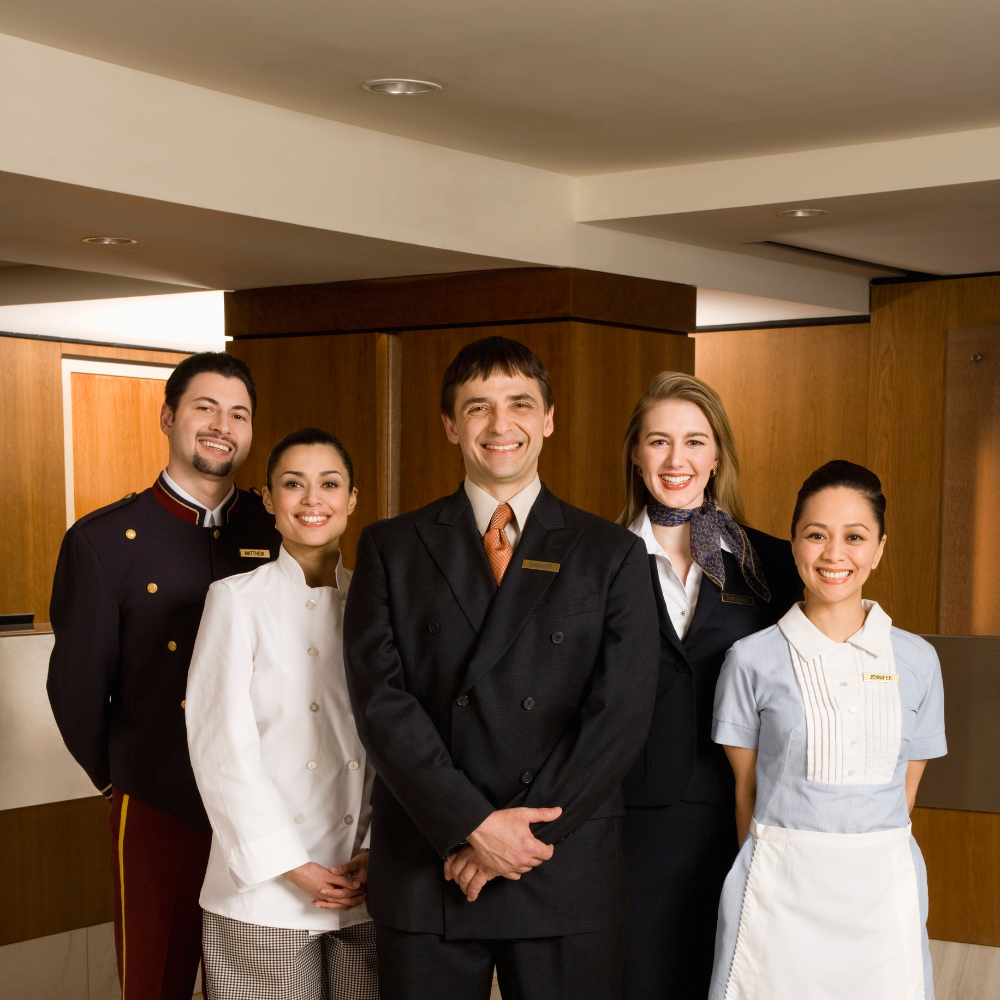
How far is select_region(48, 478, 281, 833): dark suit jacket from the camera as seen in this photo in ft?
7.99

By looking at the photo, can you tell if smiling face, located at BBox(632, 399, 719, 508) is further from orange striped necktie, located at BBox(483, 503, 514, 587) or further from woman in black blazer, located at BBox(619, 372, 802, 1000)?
orange striped necktie, located at BBox(483, 503, 514, 587)

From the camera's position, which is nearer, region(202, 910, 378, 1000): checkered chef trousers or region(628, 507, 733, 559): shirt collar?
region(202, 910, 378, 1000): checkered chef trousers

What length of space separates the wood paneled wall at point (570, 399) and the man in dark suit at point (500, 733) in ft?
8.04

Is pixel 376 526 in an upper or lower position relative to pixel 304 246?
lower

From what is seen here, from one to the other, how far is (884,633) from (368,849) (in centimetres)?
99

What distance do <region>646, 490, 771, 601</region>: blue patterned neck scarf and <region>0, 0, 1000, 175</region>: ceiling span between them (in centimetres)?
120

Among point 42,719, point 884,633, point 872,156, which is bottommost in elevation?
point 42,719

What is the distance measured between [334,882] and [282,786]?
187 millimetres

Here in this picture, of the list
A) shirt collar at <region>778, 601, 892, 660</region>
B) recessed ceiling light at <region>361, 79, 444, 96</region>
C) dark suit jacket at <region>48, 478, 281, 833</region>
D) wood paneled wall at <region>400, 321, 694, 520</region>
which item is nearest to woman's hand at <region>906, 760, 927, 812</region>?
shirt collar at <region>778, 601, 892, 660</region>

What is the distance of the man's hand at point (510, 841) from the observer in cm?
190

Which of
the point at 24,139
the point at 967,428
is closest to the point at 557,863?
the point at 24,139

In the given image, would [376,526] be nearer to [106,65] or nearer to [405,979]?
[405,979]

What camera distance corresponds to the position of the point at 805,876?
6.98 feet

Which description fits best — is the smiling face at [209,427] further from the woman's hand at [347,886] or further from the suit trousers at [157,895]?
the woman's hand at [347,886]
